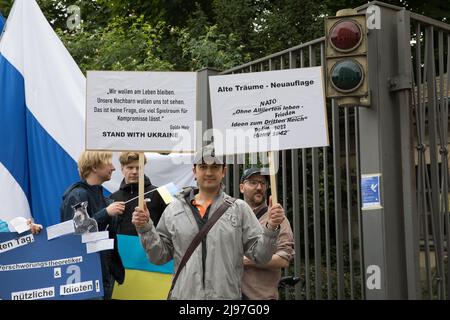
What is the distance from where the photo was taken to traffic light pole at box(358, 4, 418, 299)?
5883 mm

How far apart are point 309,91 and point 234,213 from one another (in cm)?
108

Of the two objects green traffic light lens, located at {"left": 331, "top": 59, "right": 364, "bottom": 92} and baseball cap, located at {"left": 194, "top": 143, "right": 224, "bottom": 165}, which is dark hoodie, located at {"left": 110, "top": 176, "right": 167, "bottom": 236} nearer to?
baseball cap, located at {"left": 194, "top": 143, "right": 224, "bottom": 165}

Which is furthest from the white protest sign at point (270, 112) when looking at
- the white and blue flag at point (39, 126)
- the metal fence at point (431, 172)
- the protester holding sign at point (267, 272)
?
the white and blue flag at point (39, 126)

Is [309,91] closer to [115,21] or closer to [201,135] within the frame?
[201,135]

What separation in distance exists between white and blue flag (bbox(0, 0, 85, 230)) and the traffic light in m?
3.20

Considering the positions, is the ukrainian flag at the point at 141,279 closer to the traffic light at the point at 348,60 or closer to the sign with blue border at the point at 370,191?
the sign with blue border at the point at 370,191

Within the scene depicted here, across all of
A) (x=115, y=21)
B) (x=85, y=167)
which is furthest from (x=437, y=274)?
(x=115, y=21)

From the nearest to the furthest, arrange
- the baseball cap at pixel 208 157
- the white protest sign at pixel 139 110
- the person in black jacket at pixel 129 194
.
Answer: the baseball cap at pixel 208 157 → the white protest sign at pixel 139 110 → the person in black jacket at pixel 129 194

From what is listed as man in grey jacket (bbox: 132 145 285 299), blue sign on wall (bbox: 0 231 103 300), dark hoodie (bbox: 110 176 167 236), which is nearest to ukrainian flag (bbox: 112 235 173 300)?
dark hoodie (bbox: 110 176 167 236)

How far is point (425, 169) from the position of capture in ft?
20.7

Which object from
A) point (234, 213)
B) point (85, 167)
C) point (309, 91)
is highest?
point (309, 91)

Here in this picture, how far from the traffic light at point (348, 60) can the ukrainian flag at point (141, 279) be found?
2.19 m

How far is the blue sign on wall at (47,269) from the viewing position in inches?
248

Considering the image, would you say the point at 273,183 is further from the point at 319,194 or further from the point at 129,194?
the point at 319,194
